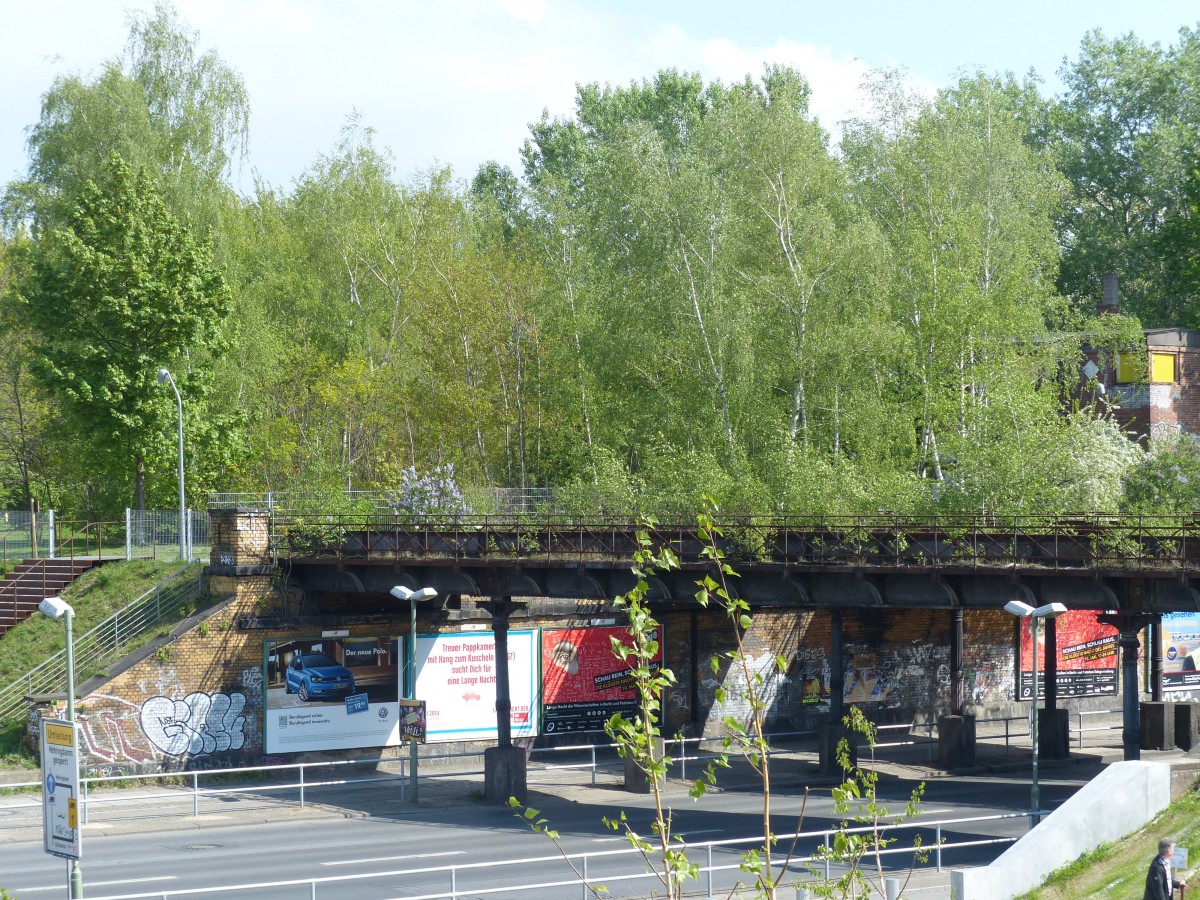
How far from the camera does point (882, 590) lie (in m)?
31.0

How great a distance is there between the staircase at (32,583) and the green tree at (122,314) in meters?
4.18

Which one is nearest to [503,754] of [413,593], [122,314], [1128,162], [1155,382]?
[413,593]

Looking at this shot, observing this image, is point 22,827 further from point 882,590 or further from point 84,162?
point 84,162

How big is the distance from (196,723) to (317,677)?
330 cm

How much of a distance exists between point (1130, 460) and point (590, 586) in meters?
17.9

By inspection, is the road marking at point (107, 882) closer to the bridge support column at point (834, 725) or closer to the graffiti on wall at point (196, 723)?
the graffiti on wall at point (196, 723)

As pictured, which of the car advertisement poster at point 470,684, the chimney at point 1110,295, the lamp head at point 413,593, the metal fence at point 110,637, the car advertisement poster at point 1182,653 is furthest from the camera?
the chimney at point 1110,295

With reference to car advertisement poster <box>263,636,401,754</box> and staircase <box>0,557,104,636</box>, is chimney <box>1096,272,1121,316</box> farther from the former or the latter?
staircase <box>0,557,104,636</box>

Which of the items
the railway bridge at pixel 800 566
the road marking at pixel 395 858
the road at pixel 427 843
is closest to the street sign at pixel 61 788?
the road at pixel 427 843

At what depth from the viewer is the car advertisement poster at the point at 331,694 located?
3703 centimetres

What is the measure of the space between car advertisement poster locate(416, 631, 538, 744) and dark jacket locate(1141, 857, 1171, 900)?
24.9 meters

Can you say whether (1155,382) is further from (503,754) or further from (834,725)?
(503,754)

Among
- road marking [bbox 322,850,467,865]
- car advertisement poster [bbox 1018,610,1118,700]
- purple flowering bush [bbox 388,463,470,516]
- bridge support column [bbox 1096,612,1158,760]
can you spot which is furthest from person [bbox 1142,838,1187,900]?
car advertisement poster [bbox 1018,610,1118,700]

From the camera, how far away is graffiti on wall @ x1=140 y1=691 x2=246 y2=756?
3516cm
